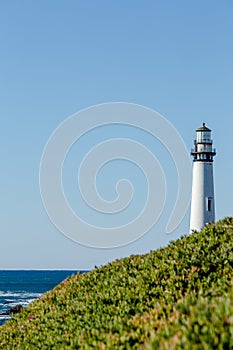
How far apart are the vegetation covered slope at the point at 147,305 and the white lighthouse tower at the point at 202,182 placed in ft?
116

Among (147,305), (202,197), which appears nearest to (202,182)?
(202,197)

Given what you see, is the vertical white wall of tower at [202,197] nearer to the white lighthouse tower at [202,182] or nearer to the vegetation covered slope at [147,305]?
the white lighthouse tower at [202,182]

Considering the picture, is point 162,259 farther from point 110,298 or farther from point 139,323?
point 139,323

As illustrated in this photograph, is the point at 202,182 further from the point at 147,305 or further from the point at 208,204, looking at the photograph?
the point at 147,305

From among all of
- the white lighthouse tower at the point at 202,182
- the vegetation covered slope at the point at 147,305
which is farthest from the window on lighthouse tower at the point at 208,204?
the vegetation covered slope at the point at 147,305

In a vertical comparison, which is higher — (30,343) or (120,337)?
(30,343)

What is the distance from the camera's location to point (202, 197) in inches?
2106

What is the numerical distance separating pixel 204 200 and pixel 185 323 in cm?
4622

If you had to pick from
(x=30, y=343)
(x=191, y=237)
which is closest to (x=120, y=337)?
(x=30, y=343)

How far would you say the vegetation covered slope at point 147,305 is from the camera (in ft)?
24.8

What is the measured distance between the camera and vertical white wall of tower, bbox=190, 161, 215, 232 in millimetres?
53125

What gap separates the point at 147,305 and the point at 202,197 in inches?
1641

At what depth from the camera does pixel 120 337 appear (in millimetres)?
9039

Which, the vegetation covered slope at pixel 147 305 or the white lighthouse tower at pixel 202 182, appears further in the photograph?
the white lighthouse tower at pixel 202 182
